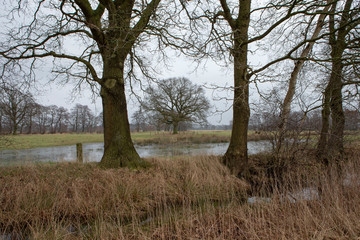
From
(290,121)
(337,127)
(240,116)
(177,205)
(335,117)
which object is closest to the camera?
(177,205)

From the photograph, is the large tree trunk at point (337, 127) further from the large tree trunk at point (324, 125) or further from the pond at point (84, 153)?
the pond at point (84, 153)

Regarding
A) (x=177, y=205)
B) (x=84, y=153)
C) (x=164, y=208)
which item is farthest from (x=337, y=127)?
(x=84, y=153)

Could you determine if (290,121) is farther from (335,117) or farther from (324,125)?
(335,117)

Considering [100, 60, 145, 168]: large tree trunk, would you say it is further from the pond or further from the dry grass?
the pond

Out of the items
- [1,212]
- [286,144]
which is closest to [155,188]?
[1,212]

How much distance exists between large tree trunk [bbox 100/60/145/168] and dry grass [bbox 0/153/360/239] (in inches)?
24.0

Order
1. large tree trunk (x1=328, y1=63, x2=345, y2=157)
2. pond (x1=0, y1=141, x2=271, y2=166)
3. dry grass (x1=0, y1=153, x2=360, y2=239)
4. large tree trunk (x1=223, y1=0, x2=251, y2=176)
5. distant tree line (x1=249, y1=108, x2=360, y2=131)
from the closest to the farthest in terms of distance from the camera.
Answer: dry grass (x1=0, y1=153, x2=360, y2=239), large tree trunk (x1=223, y1=0, x2=251, y2=176), distant tree line (x1=249, y1=108, x2=360, y2=131), large tree trunk (x1=328, y1=63, x2=345, y2=157), pond (x1=0, y1=141, x2=271, y2=166)

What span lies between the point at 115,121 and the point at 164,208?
3.47 meters

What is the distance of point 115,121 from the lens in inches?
256

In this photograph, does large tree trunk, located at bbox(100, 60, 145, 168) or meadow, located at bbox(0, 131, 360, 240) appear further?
large tree trunk, located at bbox(100, 60, 145, 168)

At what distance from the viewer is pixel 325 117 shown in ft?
26.3

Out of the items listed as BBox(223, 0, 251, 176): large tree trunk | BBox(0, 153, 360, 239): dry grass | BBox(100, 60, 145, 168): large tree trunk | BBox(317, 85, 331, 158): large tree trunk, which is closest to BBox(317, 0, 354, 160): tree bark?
BBox(317, 85, 331, 158): large tree trunk

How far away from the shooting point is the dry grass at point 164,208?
293cm

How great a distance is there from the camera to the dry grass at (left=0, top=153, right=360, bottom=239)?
2928mm
